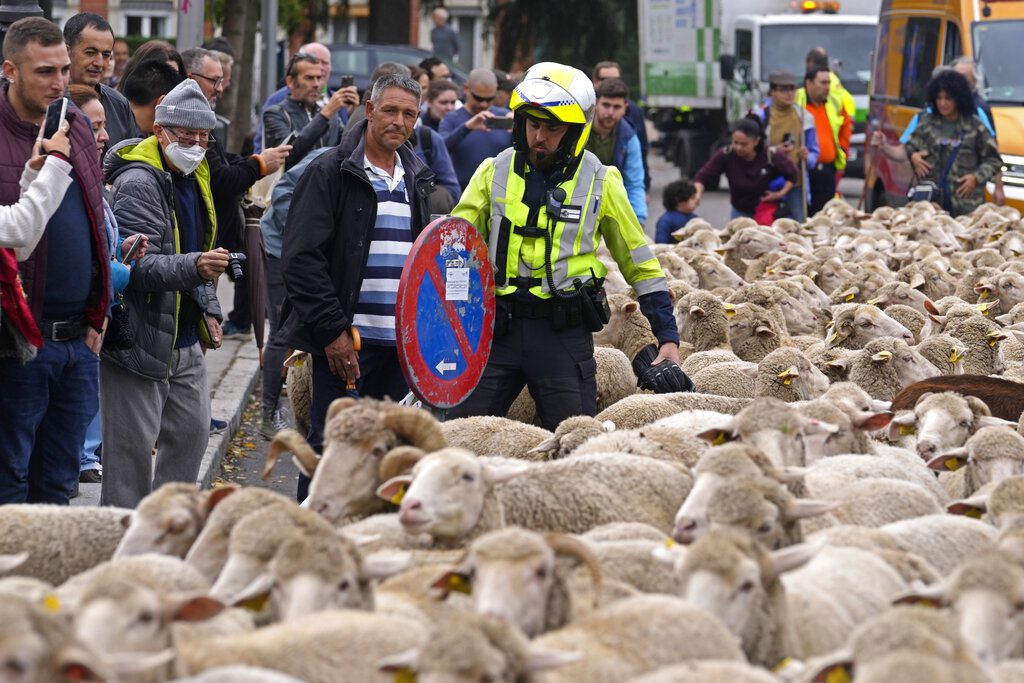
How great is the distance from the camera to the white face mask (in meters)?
6.66

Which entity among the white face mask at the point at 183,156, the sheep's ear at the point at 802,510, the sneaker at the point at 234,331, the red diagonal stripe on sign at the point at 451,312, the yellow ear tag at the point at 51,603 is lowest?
the sneaker at the point at 234,331

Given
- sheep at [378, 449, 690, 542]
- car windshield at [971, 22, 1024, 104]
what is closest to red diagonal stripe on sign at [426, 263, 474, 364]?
sheep at [378, 449, 690, 542]

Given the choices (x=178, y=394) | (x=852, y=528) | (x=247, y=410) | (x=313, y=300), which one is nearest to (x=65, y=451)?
(x=178, y=394)

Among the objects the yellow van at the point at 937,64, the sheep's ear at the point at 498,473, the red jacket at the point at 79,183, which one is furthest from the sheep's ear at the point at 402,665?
the yellow van at the point at 937,64

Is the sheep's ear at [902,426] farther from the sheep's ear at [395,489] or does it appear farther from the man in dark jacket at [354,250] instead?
the sheep's ear at [395,489]

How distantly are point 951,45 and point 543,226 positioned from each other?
39.9 feet

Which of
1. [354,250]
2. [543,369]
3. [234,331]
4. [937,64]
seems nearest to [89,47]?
[354,250]

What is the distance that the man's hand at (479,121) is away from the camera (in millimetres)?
11852

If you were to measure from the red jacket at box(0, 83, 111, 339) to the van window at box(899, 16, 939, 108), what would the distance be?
13.7 meters

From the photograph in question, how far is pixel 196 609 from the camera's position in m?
3.82

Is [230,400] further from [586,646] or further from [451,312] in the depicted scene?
[586,646]

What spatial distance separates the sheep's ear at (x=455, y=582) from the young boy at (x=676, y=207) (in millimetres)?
10538

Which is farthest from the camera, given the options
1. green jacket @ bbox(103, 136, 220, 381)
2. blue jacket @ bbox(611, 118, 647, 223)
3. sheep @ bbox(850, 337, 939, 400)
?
blue jacket @ bbox(611, 118, 647, 223)

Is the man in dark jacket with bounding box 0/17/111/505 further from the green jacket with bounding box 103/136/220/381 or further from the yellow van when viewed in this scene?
the yellow van
